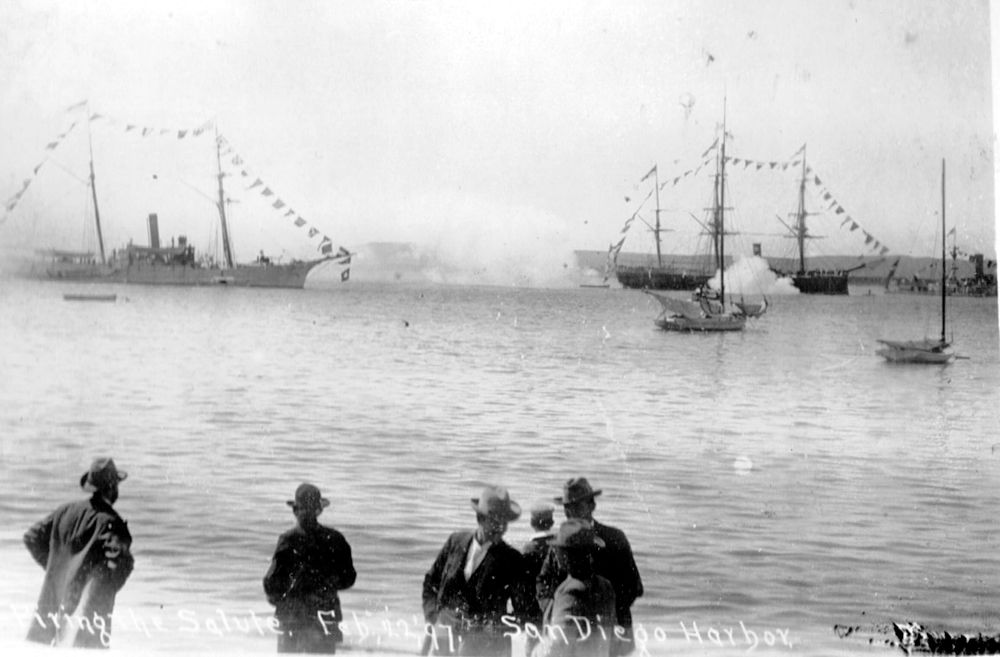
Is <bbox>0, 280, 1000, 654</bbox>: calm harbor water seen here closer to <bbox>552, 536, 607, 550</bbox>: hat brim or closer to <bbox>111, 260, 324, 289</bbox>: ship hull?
<bbox>111, 260, 324, 289</bbox>: ship hull

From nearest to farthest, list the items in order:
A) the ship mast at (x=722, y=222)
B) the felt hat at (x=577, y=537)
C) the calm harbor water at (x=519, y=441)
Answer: the felt hat at (x=577, y=537) < the calm harbor water at (x=519, y=441) < the ship mast at (x=722, y=222)

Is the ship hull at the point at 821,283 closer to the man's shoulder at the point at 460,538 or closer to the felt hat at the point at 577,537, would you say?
the felt hat at the point at 577,537

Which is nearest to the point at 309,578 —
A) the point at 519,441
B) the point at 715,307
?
the point at 519,441

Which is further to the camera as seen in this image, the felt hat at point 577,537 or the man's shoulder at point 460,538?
the man's shoulder at point 460,538

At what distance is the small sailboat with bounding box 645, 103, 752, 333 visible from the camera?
12.6ft

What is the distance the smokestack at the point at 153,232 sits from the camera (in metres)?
4.00

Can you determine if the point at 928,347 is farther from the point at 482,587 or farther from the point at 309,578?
the point at 309,578

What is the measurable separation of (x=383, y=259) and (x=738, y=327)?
1.46m

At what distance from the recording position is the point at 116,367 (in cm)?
389

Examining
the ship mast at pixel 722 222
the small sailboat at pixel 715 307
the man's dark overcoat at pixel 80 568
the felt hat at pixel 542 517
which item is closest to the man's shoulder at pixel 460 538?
the felt hat at pixel 542 517

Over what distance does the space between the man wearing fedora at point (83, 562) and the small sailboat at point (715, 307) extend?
211cm

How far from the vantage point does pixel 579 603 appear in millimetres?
2955

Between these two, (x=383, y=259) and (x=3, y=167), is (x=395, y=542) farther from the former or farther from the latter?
(x=3, y=167)

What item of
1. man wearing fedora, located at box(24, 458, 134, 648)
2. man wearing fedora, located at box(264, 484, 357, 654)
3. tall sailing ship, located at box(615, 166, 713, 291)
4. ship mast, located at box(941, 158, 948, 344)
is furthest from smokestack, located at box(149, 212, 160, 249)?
ship mast, located at box(941, 158, 948, 344)
